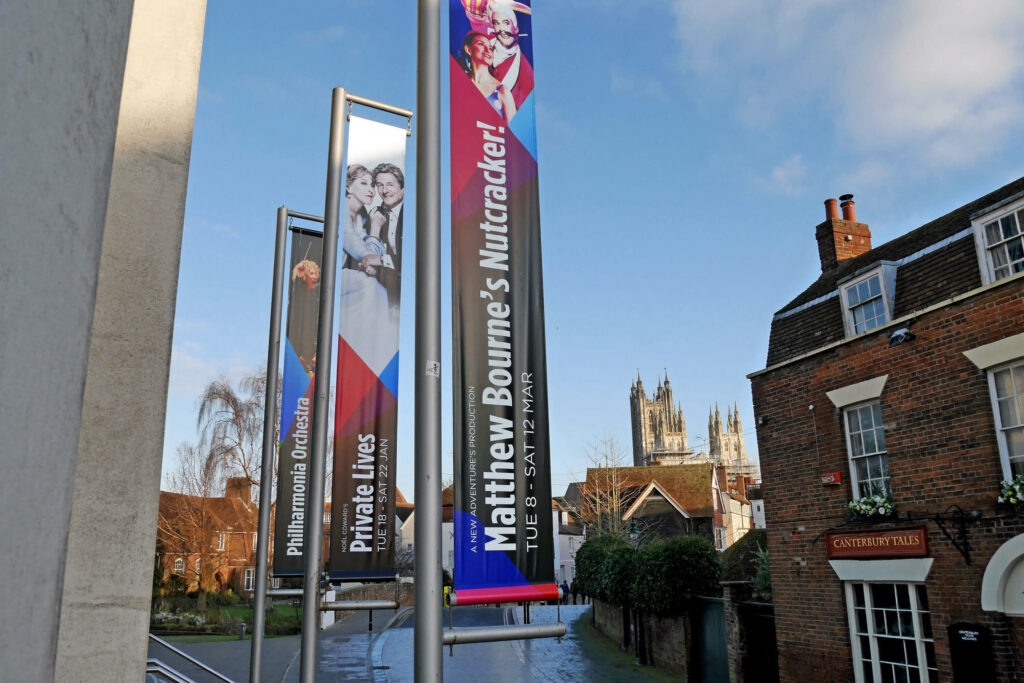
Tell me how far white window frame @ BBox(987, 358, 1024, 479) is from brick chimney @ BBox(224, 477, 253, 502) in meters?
27.6

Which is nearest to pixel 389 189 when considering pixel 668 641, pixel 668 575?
pixel 668 575

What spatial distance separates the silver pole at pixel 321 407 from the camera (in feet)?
22.0

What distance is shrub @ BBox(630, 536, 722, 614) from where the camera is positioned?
18.3m

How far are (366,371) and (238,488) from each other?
90.3 feet

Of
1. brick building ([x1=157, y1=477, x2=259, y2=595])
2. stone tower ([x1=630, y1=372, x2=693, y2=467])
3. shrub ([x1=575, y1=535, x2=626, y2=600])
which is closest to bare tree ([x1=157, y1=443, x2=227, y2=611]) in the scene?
brick building ([x1=157, y1=477, x2=259, y2=595])

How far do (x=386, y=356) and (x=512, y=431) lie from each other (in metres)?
4.18

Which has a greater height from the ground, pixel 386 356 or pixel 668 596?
pixel 386 356

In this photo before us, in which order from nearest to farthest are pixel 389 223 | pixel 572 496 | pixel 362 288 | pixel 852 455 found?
pixel 362 288
pixel 389 223
pixel 852 455
pixel 572 496

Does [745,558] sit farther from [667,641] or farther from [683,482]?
[683,482]

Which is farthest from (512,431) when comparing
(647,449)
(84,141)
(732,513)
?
(647,449)

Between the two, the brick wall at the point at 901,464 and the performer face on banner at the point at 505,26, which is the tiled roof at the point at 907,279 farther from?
the performer face on banner at the point at 505,26

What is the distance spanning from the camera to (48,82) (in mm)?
1380

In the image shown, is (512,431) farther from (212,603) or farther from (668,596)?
(212,603)

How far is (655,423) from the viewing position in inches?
4899
